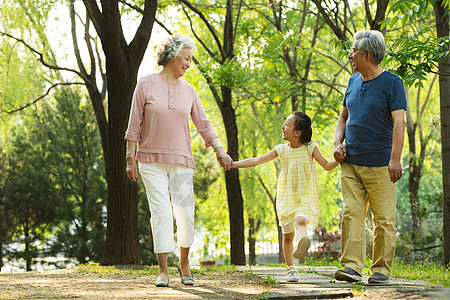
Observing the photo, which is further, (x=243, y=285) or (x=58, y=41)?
(x=58, y=41)

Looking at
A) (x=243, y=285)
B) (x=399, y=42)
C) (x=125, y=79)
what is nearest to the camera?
(x=243, y=285)

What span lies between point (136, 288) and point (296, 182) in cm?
177

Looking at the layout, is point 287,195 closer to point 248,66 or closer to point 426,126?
point 248,66

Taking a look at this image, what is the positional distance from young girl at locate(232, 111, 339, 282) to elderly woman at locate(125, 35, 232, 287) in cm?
72

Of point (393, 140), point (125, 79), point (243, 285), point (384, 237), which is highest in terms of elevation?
point (125, 79)

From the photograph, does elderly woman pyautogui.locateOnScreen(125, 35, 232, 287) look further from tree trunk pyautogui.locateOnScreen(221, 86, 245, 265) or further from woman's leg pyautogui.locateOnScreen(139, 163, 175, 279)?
tree trunk pyautogui.locateOnScreen(221, 86, 245, 265)

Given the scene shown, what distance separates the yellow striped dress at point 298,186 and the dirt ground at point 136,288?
0.75m

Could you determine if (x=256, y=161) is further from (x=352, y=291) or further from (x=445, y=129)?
(x=445, y=129)

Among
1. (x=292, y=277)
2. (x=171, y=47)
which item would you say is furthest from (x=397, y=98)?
(x=171, y=47)

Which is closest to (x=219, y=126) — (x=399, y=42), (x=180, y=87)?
(x=399, y=42)

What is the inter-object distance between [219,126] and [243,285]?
17336mm

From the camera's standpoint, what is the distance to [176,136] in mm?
5410

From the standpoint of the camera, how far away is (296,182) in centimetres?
559

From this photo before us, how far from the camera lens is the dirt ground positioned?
449 cm
